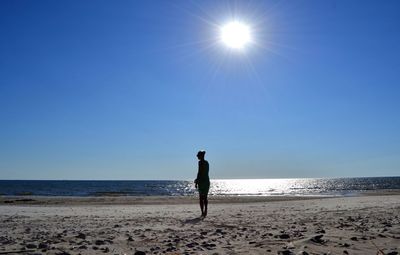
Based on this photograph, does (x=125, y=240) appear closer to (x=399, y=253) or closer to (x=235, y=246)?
(x=235, y=246)

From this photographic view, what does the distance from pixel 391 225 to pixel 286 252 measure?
4295 mm

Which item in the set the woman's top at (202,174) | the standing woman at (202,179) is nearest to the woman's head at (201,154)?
the standing woman at (202,179)

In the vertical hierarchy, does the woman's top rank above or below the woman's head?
below

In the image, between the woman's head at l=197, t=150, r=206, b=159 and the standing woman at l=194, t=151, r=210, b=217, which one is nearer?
the standing woman at l=194, t=151, r=210, b=217

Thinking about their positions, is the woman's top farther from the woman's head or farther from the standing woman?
the woman's head

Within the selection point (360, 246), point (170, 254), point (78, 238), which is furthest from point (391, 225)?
point (78, 238)

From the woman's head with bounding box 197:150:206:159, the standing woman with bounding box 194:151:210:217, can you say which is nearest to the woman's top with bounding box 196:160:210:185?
the standing woman with bounding box 194:151:210:217

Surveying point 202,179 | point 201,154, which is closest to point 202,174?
point 202,179

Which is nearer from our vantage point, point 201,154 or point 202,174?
point 201,154

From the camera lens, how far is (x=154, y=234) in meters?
7.42

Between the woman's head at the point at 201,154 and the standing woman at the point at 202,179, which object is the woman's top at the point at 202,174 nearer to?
the standing woman at the point at 202,179

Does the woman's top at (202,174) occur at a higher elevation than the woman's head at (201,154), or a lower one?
lower

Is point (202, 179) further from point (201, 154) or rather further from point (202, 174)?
point (201, 154)

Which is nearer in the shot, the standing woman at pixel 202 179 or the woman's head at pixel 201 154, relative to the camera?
the standing woman at pixel 202 179
